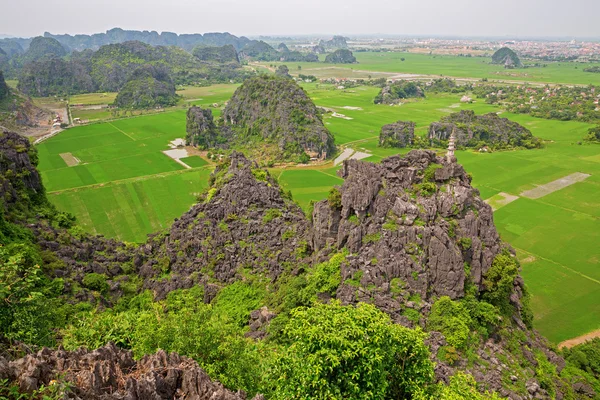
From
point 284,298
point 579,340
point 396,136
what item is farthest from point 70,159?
point 579,340

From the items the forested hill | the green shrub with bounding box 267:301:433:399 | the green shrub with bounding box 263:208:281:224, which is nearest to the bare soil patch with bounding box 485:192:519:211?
the forested hill

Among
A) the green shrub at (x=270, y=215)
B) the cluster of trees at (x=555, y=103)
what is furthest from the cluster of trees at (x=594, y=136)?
the green shrub at (x=270, y=215)

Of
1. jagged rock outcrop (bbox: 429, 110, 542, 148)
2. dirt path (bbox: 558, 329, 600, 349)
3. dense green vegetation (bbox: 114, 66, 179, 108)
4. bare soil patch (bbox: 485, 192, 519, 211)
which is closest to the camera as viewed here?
dirt path (bbox: 558, 329, 600, 349)

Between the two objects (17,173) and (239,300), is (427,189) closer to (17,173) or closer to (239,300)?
(239,300)

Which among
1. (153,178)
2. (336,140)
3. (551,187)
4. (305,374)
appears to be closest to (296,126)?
(336,140)

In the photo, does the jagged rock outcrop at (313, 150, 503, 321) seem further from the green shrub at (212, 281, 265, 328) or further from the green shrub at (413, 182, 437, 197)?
the green shrub at (212, 281, 265, 328)

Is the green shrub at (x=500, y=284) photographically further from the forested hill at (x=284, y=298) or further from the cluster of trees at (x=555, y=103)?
the cluster of trees at (x=555, y=103)

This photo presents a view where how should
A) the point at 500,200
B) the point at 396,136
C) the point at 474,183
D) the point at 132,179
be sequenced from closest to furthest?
the point at 500,200, the point at 474,183, the point at 132,179, the point at 396,136
